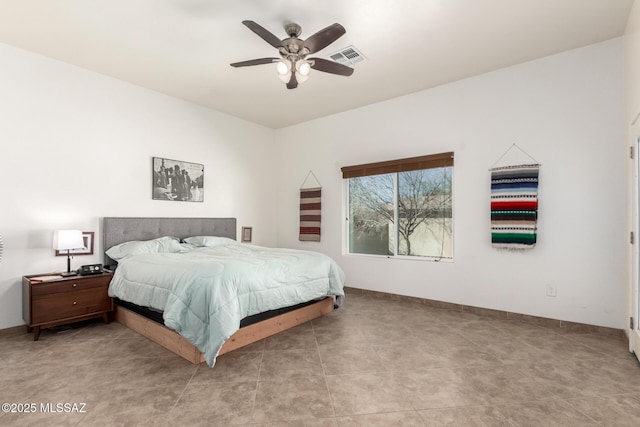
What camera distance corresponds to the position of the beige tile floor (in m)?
1.82

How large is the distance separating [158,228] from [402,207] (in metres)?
3.33

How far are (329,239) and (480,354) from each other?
2934 millimetres

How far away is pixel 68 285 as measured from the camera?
10.3 ft

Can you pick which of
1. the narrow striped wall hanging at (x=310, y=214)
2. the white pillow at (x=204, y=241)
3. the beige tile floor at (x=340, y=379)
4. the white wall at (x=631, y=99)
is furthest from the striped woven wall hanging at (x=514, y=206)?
the white pillow at (x=204, y=241)

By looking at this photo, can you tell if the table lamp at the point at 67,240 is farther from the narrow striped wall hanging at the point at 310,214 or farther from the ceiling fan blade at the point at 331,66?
the narrow striped wall hanging at the point at 310,214

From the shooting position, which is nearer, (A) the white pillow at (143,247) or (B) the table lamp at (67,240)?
(B) the table lamp at (67,240)

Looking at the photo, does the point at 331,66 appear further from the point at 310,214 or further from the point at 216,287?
the point at 310,214

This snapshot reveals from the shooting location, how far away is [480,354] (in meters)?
2.65

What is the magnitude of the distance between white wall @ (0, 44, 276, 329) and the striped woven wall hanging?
3881 millimetres

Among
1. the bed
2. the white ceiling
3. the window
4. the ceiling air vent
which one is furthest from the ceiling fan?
the window

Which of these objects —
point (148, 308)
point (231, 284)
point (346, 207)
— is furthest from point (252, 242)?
point (231, 284)

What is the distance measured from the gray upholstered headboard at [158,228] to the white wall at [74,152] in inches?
4.7

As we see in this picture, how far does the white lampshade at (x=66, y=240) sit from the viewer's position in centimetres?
315

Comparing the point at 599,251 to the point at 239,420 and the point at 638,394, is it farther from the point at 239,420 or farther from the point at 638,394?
the point at 239,420
